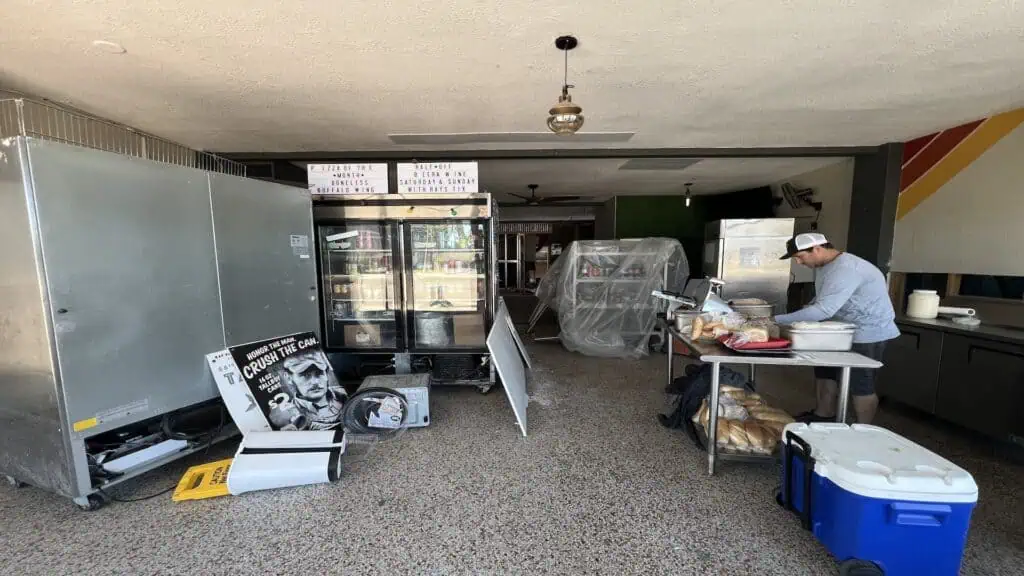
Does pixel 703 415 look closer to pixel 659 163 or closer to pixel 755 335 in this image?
pixel 755 335

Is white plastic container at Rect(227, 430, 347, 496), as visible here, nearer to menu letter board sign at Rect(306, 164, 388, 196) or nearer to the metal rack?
the metal rack

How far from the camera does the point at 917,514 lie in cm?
139

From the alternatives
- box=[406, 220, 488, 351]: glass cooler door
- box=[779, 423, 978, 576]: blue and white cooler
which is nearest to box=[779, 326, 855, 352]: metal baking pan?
box=[779, 423, 978, 576]: blue and white cooler

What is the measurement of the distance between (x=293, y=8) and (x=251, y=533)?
8.07 ft

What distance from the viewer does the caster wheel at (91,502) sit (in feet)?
6.21

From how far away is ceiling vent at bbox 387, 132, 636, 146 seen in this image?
3.67 metres

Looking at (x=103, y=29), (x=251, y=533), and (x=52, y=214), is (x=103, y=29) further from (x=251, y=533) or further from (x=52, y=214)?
(x=251, y=533)

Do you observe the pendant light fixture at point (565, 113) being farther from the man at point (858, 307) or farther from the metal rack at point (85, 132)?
the metal rack at point (85, 132)

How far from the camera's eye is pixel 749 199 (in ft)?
21.7

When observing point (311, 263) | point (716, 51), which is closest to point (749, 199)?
point (716, 51)

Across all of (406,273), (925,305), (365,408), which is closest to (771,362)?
(925,305)

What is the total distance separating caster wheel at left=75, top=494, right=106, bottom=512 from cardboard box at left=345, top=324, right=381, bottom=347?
1845 mm

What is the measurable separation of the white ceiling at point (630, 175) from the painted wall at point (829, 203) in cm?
13

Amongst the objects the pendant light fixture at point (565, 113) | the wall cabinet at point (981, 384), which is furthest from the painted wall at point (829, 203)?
the pendant light fixture at point (565, 113)
